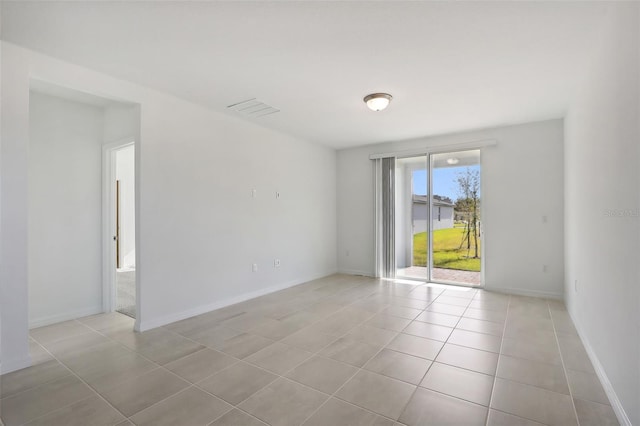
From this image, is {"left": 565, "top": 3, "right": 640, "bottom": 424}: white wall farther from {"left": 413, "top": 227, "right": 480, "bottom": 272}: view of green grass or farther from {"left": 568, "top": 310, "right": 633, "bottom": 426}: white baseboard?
{"left": 413, "top": 227, "right": 480, "bottom": 272}: view of green grass

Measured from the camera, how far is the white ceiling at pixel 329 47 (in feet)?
6.75

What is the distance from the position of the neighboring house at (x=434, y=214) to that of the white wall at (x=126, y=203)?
6061 millimetres

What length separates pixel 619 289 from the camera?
72.8 inches

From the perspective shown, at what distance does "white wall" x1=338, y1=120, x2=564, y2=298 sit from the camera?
14.5 feet

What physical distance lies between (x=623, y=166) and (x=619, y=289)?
2.36 ft

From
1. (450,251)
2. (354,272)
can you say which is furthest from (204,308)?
(450,251)

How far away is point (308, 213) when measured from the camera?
5738 mm

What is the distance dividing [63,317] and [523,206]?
617 cm

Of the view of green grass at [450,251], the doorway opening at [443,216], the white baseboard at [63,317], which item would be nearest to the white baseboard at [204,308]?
the white baseboard at [63,317]

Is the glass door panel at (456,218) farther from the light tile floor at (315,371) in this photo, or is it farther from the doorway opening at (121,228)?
the doorway opening at (121,228)

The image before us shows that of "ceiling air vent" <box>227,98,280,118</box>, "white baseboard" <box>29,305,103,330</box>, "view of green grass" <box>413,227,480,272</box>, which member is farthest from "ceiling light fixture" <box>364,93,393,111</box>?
"white baseboard" <box>29,305,103,330</box>

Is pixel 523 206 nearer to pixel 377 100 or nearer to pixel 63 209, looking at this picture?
pixel 377 100

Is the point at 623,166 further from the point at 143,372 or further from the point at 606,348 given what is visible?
the point at 143,372

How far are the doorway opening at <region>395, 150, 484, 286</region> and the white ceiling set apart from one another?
158 centimetres
